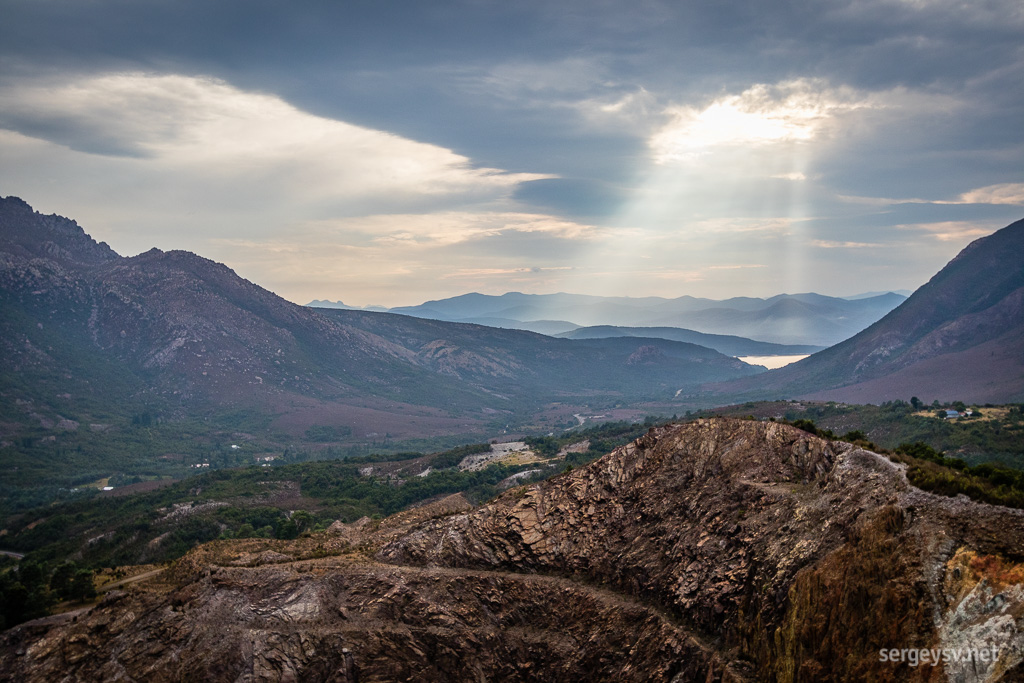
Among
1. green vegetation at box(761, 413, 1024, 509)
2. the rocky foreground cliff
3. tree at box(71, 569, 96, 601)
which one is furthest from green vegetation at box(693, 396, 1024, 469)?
tree at box(71, 569, 96, 601)

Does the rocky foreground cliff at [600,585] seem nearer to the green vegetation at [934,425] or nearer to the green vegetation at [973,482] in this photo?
the green vegetation at [973,482]

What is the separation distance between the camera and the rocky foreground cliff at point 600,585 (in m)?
24.7

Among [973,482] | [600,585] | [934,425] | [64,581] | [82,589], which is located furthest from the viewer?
[934,425]

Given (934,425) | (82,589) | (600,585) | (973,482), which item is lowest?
(82,589)

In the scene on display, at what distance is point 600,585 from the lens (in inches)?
1491

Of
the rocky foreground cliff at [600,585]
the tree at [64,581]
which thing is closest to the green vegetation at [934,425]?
the rocky foreground cliff at [600,585]

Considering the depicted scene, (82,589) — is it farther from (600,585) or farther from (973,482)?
→ (973,482)

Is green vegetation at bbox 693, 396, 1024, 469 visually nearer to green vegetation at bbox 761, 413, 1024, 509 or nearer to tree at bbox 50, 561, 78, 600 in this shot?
green vegetation at bbox 761, 413, 1024, 509

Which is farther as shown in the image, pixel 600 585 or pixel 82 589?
pixel 82 589

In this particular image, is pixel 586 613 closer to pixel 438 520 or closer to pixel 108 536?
pixel 438 520

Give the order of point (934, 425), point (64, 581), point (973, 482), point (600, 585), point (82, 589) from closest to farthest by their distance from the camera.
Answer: point (973, 482) < point (600, 585) < point (82, 589) < point (64, 581) < point (934, 425)

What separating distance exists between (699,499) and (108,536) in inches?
2971

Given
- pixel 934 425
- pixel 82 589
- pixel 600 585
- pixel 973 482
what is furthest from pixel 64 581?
pixel 934 425

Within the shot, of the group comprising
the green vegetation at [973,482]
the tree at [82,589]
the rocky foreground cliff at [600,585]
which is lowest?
the tree at [82,589]
